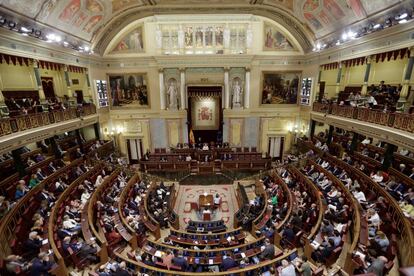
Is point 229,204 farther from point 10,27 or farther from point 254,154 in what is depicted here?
point 10,27

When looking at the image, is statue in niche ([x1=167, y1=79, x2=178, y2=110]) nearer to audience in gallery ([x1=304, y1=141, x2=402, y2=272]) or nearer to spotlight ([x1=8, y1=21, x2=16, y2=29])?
spotlight ([x1=8, y1=21, x2=16, y2=29])

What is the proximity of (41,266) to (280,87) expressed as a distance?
Result: 652 inches

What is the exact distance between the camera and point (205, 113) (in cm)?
1702

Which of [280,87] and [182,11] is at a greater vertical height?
[182,11]

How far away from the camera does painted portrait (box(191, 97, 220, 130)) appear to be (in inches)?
659

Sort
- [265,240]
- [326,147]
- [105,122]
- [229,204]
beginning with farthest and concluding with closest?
1. [105,122]
2. [326,147]
3. [229,204]
4. [265,240]

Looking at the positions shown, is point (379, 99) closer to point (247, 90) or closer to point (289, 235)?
point (247, 90)

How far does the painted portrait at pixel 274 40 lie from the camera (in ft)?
50.3

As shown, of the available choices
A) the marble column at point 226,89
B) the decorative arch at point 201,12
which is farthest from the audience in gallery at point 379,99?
the marble column at point 226,89

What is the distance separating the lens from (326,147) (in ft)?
43.7

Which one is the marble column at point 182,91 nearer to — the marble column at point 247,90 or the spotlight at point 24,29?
the marble column at point 247,90

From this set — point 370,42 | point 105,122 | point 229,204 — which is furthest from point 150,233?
point 370,42

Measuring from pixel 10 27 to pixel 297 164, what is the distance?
15.8m

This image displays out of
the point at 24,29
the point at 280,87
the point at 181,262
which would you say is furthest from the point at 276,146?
the point at 24,29
